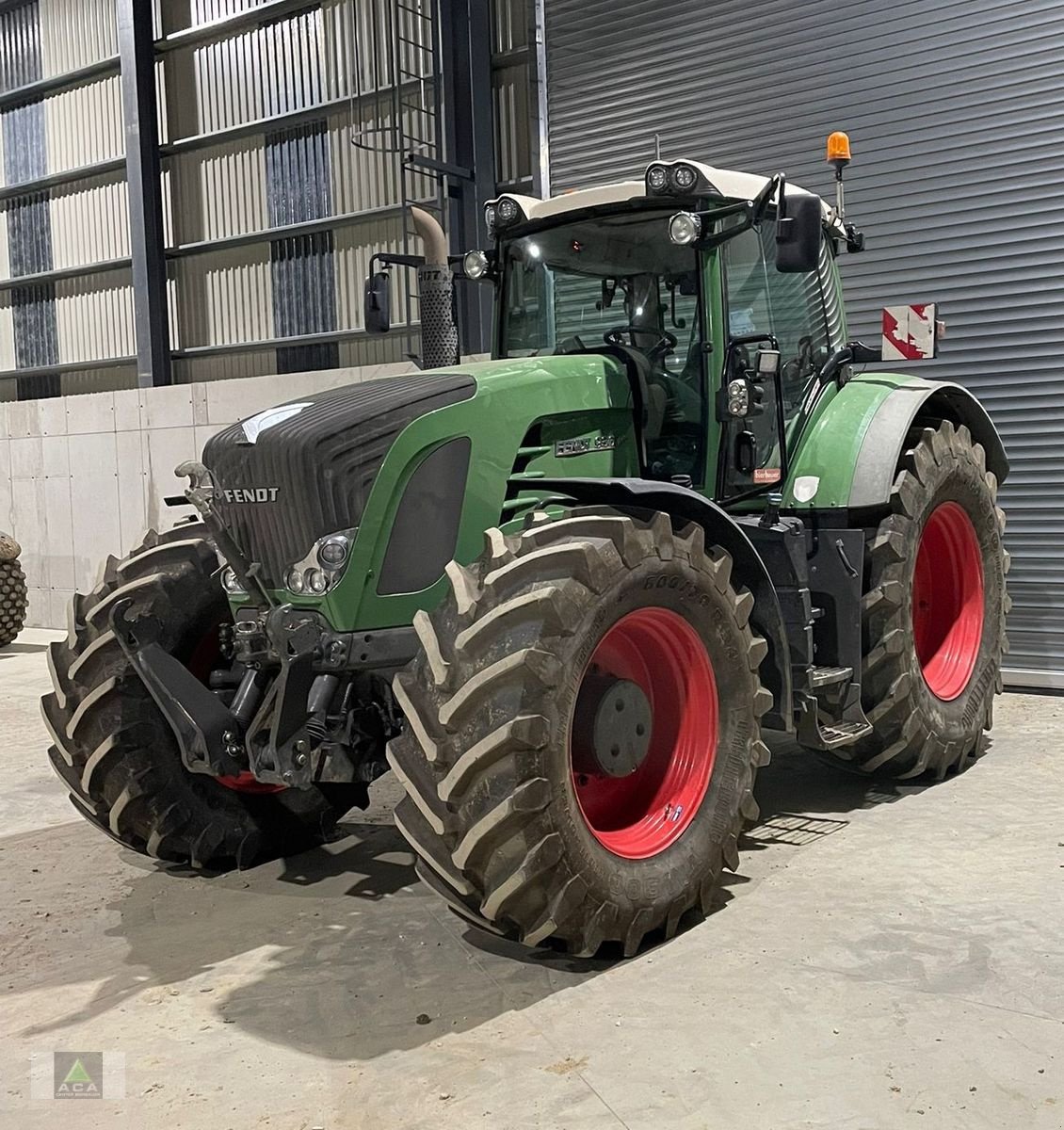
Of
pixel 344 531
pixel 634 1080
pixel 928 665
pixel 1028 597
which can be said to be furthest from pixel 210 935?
pixel 1028 597

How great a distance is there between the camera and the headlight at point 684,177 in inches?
173

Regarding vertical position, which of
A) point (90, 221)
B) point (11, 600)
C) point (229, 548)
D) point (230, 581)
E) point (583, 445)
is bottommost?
point (11, 600)

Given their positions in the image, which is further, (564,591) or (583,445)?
(583,445)

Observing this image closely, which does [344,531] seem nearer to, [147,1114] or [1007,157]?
[147,1114]

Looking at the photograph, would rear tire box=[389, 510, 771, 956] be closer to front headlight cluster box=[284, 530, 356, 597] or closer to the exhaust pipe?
front headlight cluster box=[284, 530, 356, 597]

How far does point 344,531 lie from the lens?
3.69 metres

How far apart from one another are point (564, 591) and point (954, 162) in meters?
5.15

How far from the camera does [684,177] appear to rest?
4.40m

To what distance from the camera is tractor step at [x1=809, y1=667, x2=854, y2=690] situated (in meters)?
4.61

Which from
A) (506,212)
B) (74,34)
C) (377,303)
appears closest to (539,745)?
(506,212)

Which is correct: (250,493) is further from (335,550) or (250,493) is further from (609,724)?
(609,724)

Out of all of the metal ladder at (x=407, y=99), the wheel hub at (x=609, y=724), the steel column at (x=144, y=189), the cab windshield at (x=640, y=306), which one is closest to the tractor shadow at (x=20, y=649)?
the steel column at (x=144, y=189)

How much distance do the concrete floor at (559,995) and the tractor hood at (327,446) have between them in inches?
47.6

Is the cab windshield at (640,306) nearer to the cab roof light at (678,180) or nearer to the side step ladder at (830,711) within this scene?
the cab roof light at (678,180)
